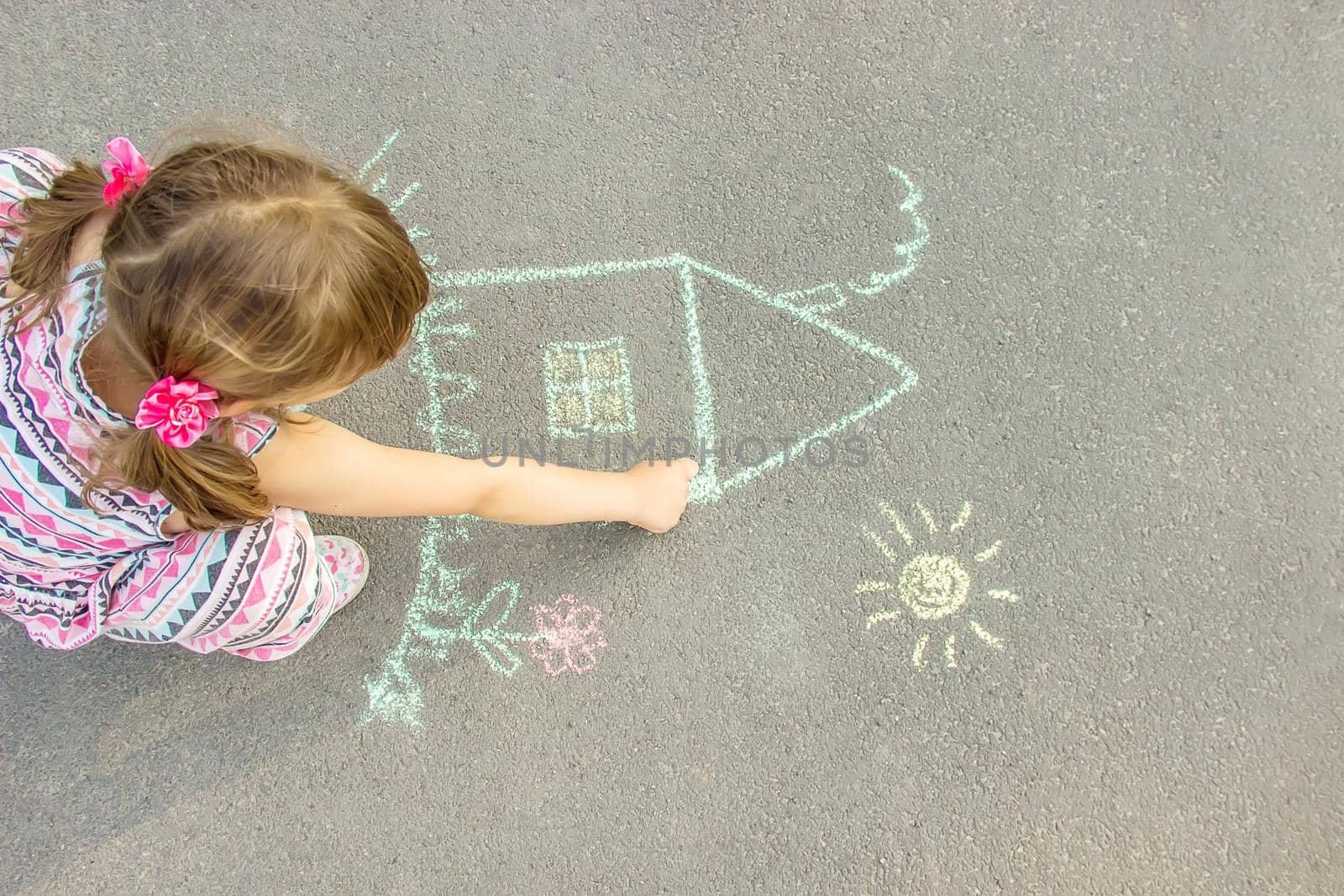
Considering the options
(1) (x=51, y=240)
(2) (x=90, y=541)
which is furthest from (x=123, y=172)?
(2) (x=90, y=541)

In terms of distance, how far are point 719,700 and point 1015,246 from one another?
50.1 inches

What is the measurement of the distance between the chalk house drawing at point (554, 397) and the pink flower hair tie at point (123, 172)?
0.75 metres

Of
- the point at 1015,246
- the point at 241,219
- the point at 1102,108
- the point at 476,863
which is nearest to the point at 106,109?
the point at 241,219

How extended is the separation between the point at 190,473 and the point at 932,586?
1.48m

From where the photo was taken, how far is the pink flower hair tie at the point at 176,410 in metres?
1.07

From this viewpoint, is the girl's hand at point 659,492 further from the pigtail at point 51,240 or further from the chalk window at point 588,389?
the pigtail at point 51,240

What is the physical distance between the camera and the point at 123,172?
1219mm

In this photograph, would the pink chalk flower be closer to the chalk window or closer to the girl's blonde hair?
the chalk window

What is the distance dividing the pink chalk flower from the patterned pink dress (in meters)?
0.47

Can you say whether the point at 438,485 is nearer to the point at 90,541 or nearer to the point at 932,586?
the point at 90,541

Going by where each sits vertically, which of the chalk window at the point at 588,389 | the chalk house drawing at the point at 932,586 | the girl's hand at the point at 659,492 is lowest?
the chalk house drawing at the point at 932,586

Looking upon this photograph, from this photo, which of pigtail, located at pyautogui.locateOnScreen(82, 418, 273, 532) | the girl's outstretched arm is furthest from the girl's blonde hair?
the girl's outstretched arm

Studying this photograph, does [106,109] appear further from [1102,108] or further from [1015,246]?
[1102,108]

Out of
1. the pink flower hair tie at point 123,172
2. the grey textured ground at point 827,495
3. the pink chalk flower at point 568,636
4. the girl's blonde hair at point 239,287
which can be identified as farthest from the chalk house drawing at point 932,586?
the pink flower hair tie at point 123,172
